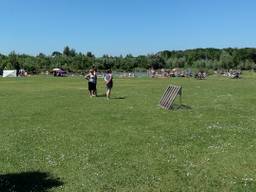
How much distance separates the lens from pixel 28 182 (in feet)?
39.9

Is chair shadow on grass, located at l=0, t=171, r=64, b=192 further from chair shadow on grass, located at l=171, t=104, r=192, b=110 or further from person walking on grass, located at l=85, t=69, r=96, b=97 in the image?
person walking on grass, located at l=85, t=69, r=96, b=97

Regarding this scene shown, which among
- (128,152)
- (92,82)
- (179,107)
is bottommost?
(179,107)

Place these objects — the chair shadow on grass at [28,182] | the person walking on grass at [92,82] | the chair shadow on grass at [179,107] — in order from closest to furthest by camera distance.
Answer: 1. the chair shadow on grass at [28,182]
2. the chair shadow on grass at [179,107]
3. the person walking on grass at [92,82]

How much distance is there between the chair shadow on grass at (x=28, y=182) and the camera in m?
11.6

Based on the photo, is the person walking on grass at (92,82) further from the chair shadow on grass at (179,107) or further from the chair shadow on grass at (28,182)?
the chair shadow on grass at (28,182)

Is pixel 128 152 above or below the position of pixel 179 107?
above

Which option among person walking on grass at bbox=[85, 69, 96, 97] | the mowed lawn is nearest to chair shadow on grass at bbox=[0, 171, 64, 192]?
the mowed lawn

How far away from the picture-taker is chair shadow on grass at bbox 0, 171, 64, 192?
11625 mm

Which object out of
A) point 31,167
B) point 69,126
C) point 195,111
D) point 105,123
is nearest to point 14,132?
point 69,126

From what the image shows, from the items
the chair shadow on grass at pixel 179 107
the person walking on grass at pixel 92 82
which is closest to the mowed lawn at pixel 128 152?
the chair shadow on grass at pixel 179 107

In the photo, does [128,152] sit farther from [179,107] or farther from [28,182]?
[179,107]

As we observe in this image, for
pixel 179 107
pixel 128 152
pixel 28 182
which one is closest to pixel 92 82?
pixel 179 107

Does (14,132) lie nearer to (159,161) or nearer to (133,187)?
(159,161)

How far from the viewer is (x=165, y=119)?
2473cm
